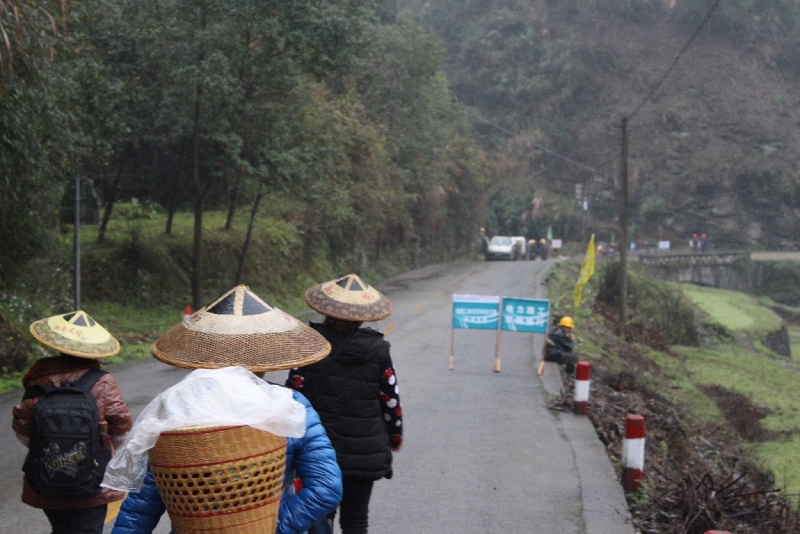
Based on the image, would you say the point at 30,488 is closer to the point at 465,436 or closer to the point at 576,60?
the point at 465,436

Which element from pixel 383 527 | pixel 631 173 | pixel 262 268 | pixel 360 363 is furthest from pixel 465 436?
pixel 631 173

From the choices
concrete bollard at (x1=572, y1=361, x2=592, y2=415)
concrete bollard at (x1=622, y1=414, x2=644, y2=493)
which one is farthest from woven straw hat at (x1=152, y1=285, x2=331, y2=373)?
concrete bollard at (x1=572, y1=361, x2=592, y2=415)

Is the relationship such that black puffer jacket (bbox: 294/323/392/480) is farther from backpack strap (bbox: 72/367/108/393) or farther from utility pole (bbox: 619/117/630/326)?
utility pole (bbox: 619/117/630/326)

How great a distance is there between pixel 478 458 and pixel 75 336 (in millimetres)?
5676

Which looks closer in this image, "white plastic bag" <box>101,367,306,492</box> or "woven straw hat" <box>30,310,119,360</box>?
"white plastic bag" <box>101,367,306,492</box>

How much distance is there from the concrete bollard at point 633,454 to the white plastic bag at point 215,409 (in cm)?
587

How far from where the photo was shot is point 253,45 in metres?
20.1

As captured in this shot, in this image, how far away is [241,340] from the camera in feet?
10.3

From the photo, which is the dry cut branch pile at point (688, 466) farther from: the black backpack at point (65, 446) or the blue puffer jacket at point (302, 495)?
the blue puffer jacket at point (302, 495)

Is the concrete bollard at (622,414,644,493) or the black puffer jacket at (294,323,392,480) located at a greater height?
the black puffer jacket at (294,323,392,480)

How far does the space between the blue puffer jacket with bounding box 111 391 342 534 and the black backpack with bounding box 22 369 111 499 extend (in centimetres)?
135

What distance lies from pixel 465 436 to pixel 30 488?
662cm

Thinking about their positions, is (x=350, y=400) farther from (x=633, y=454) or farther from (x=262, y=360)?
(x=633, y=454)

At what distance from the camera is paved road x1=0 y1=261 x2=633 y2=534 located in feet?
24.1
